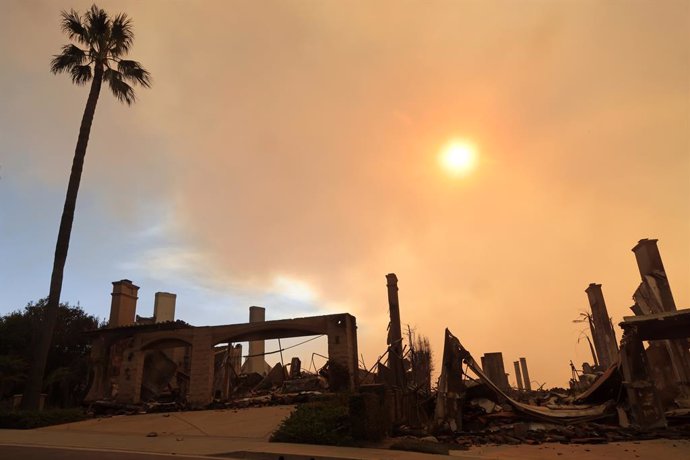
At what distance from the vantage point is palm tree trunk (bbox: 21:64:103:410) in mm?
19031

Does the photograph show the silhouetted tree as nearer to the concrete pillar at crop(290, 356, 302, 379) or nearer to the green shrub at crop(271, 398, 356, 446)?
the concrete pillar at crop(290, 356, 302, 379)

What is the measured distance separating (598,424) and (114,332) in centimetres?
2308

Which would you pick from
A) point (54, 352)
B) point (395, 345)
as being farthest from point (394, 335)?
point (54, 352)

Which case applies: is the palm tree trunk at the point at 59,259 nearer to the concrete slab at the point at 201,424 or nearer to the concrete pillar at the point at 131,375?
the concrete slab at the point at 201,424

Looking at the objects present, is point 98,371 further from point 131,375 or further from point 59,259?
point 59,259

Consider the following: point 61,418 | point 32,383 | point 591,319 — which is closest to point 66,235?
point 32,383

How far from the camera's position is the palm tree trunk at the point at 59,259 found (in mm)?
19031

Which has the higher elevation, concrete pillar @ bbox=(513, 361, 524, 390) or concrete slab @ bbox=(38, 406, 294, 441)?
concrete pillar @ bbox=(513, 361, 524, 390)

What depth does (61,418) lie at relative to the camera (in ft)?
58.4

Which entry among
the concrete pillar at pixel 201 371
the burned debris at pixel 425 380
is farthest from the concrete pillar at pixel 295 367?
the concrete pillar at pixel 201 371

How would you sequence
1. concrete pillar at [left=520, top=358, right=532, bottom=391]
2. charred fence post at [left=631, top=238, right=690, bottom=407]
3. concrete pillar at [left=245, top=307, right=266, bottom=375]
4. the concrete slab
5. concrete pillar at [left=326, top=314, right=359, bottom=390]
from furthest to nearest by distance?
concrete pillar at [left=520, top=358, right=532, bottom=391] < concrete pillar at [left=245, top=307, right=266, bottom=375] < concrete pillar at [left=326, top=314, right=359, bottom=390] < charred fence post at [left=631, top=238, right=690, bottom=407] < the concrete slab

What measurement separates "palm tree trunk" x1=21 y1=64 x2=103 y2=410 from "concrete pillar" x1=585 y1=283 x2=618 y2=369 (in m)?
25.5

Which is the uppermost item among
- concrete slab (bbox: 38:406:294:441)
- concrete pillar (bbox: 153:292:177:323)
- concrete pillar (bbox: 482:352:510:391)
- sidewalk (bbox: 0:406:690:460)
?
concrete pillar (bbox: 153:292:177:323)

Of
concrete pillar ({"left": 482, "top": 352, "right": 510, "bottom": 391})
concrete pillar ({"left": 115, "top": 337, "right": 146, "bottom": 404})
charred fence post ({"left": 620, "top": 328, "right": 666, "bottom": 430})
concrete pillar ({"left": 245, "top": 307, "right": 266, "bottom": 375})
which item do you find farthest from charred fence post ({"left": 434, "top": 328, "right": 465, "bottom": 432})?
concrete pillar ({"left": 245, "top": 307, "right": 266, "bottom": 375})
